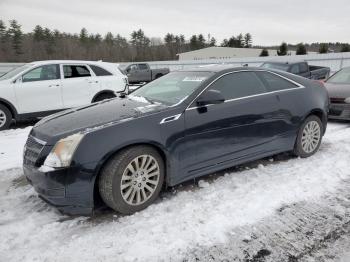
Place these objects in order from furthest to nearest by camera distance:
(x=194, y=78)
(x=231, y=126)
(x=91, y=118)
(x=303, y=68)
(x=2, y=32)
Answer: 1. (x=2, y=32)
2. (x=303, y=68)
3. (x=194, y=78)
4. (x=231, y=126)
5. (x=91, y=118)

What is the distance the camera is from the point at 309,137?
5.12 metres

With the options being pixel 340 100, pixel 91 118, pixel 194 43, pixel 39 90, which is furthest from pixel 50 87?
pixel 194 43

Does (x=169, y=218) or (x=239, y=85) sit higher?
(x=239, y=85)

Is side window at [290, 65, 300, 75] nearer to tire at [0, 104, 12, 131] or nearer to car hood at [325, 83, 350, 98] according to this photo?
car hood at [325, 83, 350, 98]

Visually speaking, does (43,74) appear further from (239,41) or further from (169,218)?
(239,41)

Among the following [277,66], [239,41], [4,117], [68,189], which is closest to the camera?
[68,189]

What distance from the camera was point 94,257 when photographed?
2727mm

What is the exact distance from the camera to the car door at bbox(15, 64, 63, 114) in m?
7.89

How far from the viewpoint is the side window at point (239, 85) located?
13.9 feet

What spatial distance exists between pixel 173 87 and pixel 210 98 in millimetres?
753

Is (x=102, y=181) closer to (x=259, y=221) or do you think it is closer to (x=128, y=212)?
(x=128, y=212)

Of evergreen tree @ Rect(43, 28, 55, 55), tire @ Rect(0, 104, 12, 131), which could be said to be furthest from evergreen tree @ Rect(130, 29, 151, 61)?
tire @ Rect(0, 104, 12, 131)

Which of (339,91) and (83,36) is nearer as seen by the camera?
(339,91)

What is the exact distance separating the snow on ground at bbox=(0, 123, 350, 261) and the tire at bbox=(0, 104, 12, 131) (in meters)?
3.52
